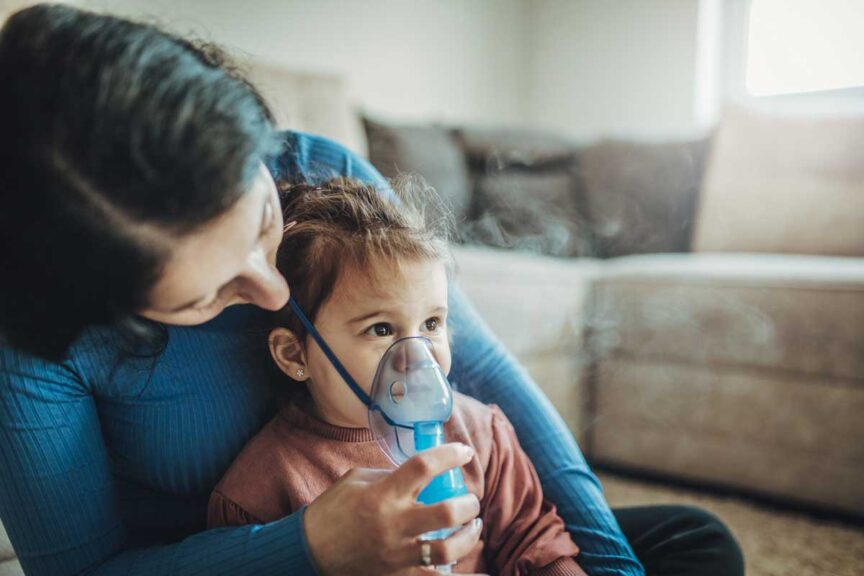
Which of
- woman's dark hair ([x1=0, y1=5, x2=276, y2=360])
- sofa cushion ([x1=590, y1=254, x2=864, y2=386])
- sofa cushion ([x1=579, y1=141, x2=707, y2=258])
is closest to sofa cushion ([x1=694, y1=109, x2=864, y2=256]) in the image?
sofa cushion ([x1=579, y1=141, x2=707, y2=258])

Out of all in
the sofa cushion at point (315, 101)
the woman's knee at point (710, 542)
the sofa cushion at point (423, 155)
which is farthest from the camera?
the sofa cushion at point (423, 155)

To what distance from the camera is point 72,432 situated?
69 cm

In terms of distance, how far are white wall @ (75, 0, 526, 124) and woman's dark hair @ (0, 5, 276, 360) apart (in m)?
2.04

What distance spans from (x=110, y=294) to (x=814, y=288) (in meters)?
1.61

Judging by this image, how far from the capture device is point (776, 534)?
59.7 inches

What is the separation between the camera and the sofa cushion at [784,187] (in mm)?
2186

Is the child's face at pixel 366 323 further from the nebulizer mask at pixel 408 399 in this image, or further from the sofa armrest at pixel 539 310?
the sofa armrest at pixel 539 310

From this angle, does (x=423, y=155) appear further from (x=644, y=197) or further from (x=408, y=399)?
(x=408, y=399)

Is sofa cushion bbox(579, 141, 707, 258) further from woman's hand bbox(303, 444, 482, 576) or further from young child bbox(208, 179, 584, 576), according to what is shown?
woman's hand bbox(303, 444, 482, 576)

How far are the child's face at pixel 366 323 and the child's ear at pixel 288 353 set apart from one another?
0.02 metres

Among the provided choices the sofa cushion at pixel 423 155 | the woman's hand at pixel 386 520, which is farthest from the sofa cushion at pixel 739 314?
the woman's hand at pixel 386 520

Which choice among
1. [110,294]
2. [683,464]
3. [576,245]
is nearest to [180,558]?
[110,294]

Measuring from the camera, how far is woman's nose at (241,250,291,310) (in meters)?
0.61

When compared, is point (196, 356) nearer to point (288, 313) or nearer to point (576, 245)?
point (288, 313)
